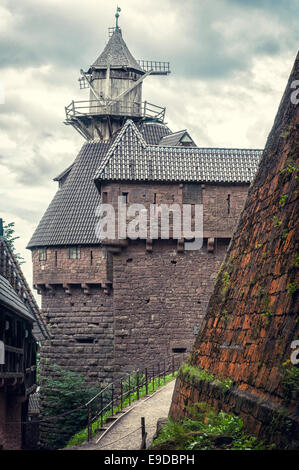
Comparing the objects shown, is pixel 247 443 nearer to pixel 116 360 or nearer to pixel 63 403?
pixel 116 360

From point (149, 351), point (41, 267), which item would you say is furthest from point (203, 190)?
point (41, 267)

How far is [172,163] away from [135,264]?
3.59 m

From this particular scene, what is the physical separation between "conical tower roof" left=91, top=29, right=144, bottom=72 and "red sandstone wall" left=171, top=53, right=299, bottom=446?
1084 inches

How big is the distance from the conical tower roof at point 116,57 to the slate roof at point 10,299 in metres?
21.0

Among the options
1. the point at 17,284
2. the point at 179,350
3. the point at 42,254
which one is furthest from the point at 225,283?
the point at 42,254

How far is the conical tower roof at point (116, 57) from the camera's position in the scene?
37719 millimetres

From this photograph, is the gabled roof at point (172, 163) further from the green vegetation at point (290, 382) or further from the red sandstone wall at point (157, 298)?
the green vegetation at point (290, 382)

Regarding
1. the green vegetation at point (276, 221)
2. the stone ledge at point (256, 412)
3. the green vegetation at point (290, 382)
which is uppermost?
the green vegetation at point (276, 221)

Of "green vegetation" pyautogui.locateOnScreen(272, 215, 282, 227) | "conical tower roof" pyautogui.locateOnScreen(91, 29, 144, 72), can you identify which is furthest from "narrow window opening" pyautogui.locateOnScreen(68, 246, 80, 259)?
A: "green vegetation" pyautogui.locateOnScreen(272, 215, 282, 227)

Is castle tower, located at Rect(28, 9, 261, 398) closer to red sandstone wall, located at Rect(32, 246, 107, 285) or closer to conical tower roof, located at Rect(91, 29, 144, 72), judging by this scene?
red sandstone wall, located at Rect(32, 246, 107, 285)

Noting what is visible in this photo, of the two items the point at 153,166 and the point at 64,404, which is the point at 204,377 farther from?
the point at 64,404

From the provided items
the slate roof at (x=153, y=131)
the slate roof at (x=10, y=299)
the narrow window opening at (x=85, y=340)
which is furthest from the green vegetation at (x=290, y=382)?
the slate roof at (x=153, y=131)

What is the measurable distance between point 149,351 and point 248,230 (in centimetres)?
1541

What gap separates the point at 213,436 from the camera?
312 inches
